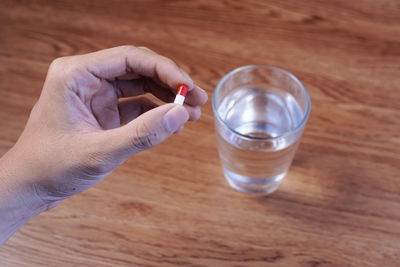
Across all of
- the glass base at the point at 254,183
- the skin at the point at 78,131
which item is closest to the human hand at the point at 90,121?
the skin at the point at 78,131

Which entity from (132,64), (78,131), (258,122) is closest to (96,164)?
(78,131)

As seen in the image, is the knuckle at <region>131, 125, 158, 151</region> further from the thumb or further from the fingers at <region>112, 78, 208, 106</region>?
the fingers at <region>112, 78, 208, 106</region>

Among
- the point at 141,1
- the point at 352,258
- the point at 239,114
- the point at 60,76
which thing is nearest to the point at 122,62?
the point at 60,76

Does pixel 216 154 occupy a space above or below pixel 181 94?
below

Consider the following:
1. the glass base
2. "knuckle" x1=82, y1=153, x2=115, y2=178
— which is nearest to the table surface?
the glass base

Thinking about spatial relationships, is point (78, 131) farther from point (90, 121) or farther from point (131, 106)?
point (131, 106)

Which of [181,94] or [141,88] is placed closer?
[181,94]
